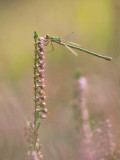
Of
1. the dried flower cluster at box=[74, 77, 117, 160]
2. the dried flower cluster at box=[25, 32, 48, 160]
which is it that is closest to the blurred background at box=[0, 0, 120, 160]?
the dried flower cluster at box=[74, 77, 117, 160]

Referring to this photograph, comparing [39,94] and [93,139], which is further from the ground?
[39,94]

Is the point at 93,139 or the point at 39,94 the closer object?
the point at 39,94

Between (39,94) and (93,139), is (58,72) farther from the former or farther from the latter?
(39,94)

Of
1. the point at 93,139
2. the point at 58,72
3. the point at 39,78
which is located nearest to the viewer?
the point at 39,78

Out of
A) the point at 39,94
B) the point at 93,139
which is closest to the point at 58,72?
the point at 93,139

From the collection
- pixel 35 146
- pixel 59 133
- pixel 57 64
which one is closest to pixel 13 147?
pixel 59 133

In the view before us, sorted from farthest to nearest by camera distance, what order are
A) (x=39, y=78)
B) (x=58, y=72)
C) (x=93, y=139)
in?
(x=58, y=72) → (x=93, y=139) → (x=39, y=78)

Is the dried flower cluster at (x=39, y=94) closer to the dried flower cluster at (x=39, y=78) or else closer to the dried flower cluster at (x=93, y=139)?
the dried flower cluster at (x=39, y=78)

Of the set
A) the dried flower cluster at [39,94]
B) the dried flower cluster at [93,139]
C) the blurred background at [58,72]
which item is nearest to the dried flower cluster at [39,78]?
the dried flower cluster at [39,94]
